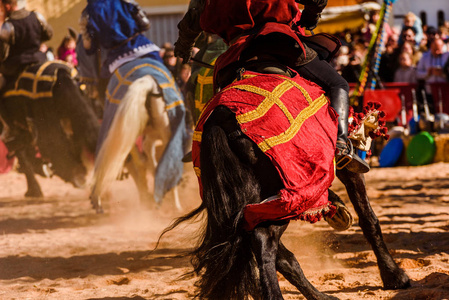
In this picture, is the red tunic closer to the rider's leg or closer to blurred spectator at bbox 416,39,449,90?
the rider's leg

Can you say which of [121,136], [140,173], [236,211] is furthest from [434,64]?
[236,211]

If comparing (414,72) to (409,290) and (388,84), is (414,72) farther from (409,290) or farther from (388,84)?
(409,290)

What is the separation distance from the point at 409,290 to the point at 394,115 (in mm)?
7794

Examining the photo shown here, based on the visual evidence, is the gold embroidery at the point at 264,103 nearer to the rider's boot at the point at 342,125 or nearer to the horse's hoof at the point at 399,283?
the rider's boot at the point at 342,125

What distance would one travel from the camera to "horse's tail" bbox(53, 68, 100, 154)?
871cm

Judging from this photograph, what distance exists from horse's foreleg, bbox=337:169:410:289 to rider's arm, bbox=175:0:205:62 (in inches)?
51.7

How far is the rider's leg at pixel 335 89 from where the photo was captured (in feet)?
11.4

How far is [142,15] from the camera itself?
785 centimetres

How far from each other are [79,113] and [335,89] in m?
5.87

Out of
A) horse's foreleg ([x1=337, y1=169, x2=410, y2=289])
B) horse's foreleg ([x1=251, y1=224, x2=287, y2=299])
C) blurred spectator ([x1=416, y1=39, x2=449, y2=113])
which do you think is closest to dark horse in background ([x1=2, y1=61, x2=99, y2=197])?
Result: horse's foreleg ([x1=337, y1=169, x2=410, y2=289])

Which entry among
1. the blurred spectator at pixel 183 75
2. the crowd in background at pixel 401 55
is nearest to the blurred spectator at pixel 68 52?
the crowd in background at pixel 401 55

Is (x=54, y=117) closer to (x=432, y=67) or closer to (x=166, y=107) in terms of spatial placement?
(x=166, y=107)

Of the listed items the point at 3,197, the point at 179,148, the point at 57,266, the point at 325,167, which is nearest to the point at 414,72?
the point at 179,148

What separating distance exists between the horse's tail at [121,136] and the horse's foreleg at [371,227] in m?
3.77
